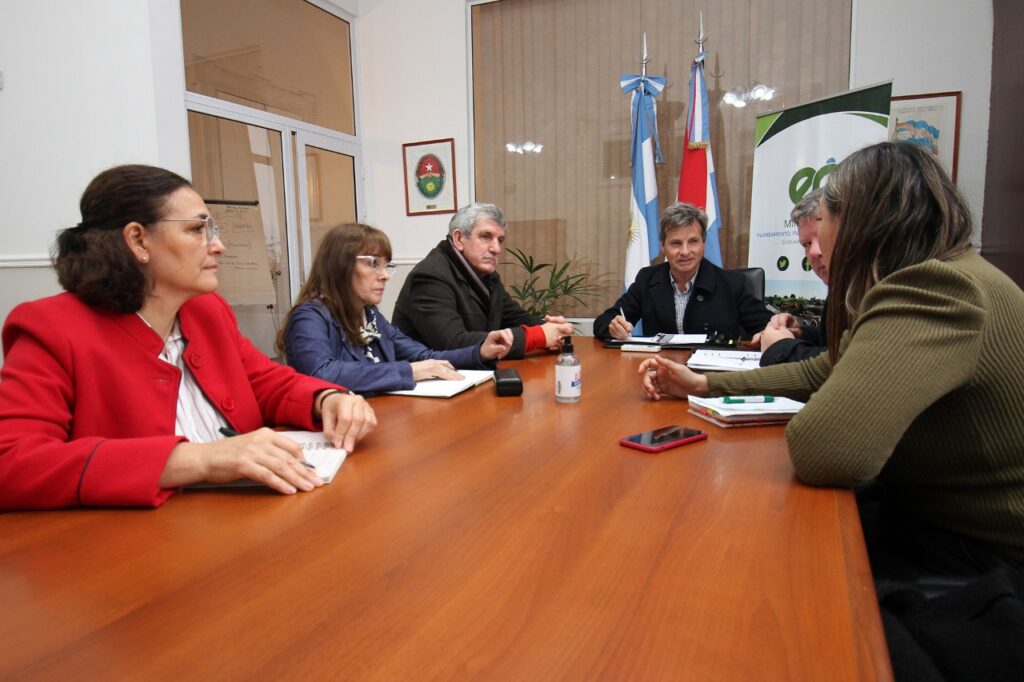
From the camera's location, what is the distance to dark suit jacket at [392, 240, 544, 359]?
8.27 ft

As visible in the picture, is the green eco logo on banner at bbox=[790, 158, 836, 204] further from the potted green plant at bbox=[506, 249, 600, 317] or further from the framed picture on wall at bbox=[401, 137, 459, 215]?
the framed picture on wall at bbox=[401, 137, 459, 215]

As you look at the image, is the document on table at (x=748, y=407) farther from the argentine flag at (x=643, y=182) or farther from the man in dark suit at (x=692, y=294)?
the argentine flag at (x=643, y=182)

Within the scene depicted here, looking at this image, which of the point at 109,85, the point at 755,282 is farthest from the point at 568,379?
the point at 109,85

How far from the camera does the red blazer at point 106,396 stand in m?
0.95

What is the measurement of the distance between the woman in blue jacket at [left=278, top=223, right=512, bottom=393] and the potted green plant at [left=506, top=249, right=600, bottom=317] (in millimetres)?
2359

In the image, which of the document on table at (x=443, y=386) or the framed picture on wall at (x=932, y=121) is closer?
A: the document on table at (x=443, y=386)

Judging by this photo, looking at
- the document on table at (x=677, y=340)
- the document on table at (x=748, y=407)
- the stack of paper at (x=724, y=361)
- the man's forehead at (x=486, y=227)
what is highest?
the man's forehead at (x=486, y=227)

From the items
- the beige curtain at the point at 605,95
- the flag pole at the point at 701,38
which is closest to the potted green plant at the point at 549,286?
the beige curtain at the point at 605,95

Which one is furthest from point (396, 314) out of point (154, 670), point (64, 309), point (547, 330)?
point (154, 670)

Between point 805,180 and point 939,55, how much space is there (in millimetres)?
1094

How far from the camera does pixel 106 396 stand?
1.15 m

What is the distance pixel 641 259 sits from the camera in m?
4.40

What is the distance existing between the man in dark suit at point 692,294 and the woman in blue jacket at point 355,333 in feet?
3.32

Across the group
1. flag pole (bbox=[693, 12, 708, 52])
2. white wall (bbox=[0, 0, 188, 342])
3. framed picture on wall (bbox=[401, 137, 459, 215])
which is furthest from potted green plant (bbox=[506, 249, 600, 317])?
white wall (bbox=[0, 0, 188, 342])
